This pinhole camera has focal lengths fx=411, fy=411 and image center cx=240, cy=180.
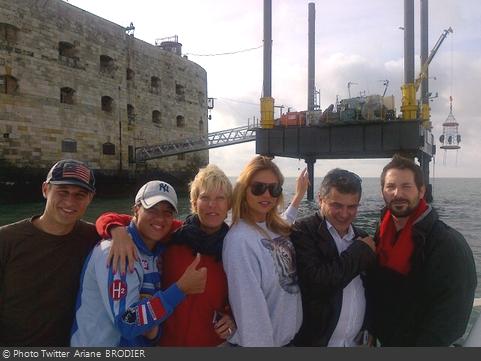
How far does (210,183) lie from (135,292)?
2.50 feet

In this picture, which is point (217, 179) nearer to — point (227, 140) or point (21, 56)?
point (21, 56)

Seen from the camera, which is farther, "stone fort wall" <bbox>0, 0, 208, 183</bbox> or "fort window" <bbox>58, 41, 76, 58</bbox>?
"fort window" <bbox>58, 41, 76, 58</bbox>

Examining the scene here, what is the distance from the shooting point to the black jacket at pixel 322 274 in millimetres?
2393

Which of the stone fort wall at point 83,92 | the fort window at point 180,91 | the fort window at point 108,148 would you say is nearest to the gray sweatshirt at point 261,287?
the stone fort wall at point 83,92

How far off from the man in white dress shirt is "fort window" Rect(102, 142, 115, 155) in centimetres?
2516

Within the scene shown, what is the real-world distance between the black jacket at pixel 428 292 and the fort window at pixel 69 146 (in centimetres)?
Result: 2383

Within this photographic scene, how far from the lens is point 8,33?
21.0 m

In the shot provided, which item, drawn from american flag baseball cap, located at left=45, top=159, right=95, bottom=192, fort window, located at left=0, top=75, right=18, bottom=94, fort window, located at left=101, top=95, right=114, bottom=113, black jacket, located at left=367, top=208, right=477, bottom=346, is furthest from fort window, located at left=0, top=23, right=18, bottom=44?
A: black jacket, located at left=367, top=208, right=477, bottom=346

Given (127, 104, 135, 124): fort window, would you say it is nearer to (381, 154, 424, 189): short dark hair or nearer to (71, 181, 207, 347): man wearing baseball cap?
(71, 181, 207, 347): man wearing baseball cap

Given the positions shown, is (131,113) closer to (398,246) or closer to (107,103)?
(107,103)

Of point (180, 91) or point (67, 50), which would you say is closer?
point (67, 50)

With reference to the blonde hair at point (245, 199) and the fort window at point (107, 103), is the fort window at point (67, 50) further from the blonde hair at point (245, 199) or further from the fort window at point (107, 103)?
the blonde hair at point (245, 199)

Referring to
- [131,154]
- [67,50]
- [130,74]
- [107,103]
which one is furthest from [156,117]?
[67,50]

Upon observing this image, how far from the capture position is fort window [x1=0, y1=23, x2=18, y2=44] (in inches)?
815
